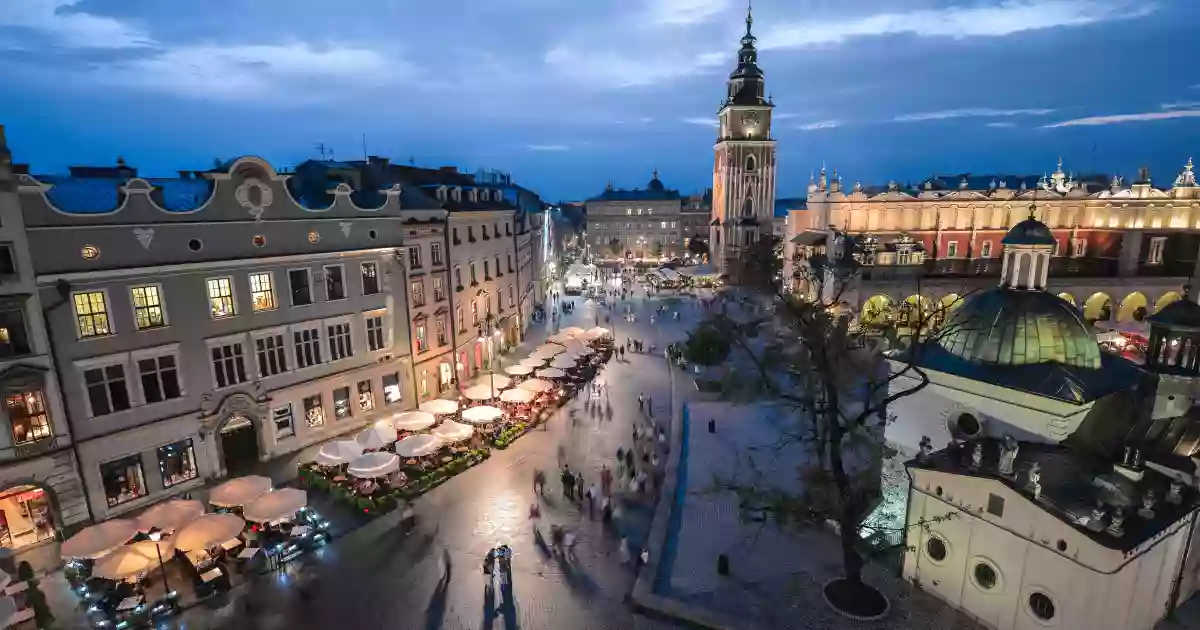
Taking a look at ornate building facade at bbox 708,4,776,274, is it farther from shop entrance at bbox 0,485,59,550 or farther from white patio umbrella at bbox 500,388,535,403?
shop entrance at bbox 0,485,59,550

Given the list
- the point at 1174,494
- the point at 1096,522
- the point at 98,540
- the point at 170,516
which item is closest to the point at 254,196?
the point at 170,516

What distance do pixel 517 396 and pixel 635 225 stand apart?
Result: 8459 cm

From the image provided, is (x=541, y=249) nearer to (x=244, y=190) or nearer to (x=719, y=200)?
(x=719, y=200)

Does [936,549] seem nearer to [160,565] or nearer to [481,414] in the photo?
[481,414]

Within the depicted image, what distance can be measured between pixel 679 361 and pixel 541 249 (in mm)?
32780

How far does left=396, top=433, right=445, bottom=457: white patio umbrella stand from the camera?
25094 millimetres

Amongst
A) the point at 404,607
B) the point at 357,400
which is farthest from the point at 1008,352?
the point at 357,400

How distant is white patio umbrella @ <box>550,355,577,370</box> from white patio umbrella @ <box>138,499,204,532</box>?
68.0ft

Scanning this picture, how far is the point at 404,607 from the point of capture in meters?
17.8

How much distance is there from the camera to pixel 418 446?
2536cm

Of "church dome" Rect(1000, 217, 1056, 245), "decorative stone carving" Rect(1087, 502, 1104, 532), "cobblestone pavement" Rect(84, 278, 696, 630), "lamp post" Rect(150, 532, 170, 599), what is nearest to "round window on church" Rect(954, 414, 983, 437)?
"decorative stone carving" Rect(1087, 502, 1104, 532)

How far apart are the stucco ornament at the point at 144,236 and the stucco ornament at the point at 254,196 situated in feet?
11.6

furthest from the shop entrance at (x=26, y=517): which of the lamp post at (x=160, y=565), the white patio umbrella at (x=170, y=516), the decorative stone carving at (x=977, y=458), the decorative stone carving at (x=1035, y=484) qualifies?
the decorative stone carving at (x=1035, y=484)

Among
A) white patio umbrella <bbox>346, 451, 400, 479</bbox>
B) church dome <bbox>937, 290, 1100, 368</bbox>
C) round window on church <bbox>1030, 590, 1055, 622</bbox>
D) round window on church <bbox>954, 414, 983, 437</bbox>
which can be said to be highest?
church dome <bbox>937, 290, 1100, 368</bbox>
